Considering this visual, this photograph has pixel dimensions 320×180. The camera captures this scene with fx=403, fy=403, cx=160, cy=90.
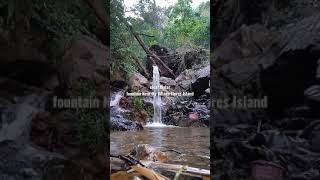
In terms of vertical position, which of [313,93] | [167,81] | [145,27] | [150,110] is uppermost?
[145,27]

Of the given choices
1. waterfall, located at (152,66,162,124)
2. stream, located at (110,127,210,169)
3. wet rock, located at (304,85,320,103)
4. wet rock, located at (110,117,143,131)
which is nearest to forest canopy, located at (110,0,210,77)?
waterfall, located at (152,66,162,124)

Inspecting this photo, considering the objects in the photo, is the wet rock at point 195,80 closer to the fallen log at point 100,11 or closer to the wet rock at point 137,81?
the wet rock at point 137,81

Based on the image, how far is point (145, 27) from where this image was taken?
3.60 m

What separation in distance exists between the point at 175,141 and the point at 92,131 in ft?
2.37

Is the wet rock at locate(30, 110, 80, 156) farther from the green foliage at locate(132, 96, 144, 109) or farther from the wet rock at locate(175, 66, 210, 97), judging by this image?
the wet rock at locate(175, 66, 210, 97)

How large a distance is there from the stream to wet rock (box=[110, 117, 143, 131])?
0.04 m

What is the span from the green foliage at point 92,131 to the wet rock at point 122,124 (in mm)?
80

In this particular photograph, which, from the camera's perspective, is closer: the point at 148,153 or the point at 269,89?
the point at 269,89

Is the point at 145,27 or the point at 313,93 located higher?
the point at 145,27

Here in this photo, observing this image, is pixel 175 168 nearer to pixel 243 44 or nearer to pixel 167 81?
pixel 167 81

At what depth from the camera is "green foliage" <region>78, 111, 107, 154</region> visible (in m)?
3.46

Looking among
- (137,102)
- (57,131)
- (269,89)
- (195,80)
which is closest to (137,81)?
(137,102)

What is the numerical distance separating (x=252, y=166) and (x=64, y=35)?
192 cm

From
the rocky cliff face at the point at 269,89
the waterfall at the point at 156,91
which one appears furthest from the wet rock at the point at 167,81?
the rocky cliff face at the point at 269,89
